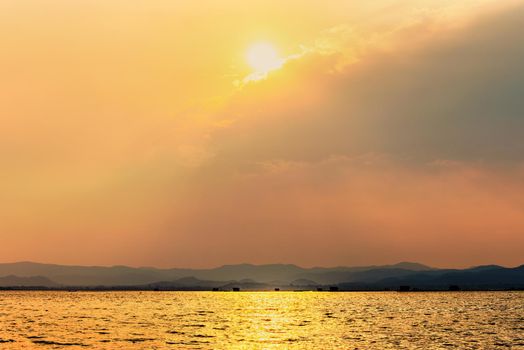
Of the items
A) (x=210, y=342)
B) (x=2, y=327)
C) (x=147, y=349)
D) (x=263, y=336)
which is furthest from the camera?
(x=2, y=327)

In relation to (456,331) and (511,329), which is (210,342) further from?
(511,329)

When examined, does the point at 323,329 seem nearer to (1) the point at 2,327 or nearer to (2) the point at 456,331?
(2) the point at 456,331

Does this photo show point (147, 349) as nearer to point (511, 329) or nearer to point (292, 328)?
point (292, 328)

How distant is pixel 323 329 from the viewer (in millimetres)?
112875

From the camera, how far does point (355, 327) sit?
11994 centimetres

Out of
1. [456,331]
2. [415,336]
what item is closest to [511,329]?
[456,331]

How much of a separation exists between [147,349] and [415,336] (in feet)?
145

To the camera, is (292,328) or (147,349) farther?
(292,328)

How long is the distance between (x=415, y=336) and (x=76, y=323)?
66.0 meters

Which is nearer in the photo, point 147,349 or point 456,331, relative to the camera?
point 147,349

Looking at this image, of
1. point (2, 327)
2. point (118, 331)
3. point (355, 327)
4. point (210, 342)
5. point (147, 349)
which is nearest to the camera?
point (147, 349)

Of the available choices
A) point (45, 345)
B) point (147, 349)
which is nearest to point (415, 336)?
point (147, 349)

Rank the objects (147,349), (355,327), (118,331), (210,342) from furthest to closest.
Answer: (355,327) < (118,331) < (210,342) < (147,349)

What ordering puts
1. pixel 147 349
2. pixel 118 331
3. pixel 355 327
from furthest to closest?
pixel 355 327, pixel 118 331, pixel 147 349
